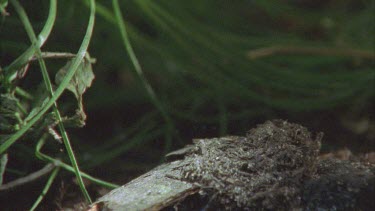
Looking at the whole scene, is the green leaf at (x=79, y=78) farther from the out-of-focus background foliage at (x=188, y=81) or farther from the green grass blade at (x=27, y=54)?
the out-of-focus background foliage at (x=188, y=81)

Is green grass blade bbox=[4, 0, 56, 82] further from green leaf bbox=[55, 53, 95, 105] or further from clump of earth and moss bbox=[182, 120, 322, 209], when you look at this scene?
clump of earth and moss bbox=[182, 120, 322, 209]

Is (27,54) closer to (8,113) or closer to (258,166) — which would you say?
(8,113)

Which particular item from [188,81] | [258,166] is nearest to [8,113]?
[258,166]

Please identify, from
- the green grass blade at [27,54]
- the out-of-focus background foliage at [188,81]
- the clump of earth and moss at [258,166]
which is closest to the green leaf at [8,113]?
the green grass blade at [27,54]

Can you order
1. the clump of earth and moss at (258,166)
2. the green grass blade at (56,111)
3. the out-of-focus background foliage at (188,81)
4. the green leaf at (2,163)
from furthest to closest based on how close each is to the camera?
1. the out-of-focus background foliage at (188,81)
2. the green leaf at (2,163)
3. the green grass blade at (56,111)
4. the clump of earth and moss at (258,166)

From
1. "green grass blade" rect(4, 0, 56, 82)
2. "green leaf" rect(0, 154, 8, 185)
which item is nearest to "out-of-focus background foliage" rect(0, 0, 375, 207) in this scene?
"green leaf" rect(0, 154, 8, 185)

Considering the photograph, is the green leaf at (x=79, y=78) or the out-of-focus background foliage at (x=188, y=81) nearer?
the green leaf at (x=79, y=78)
